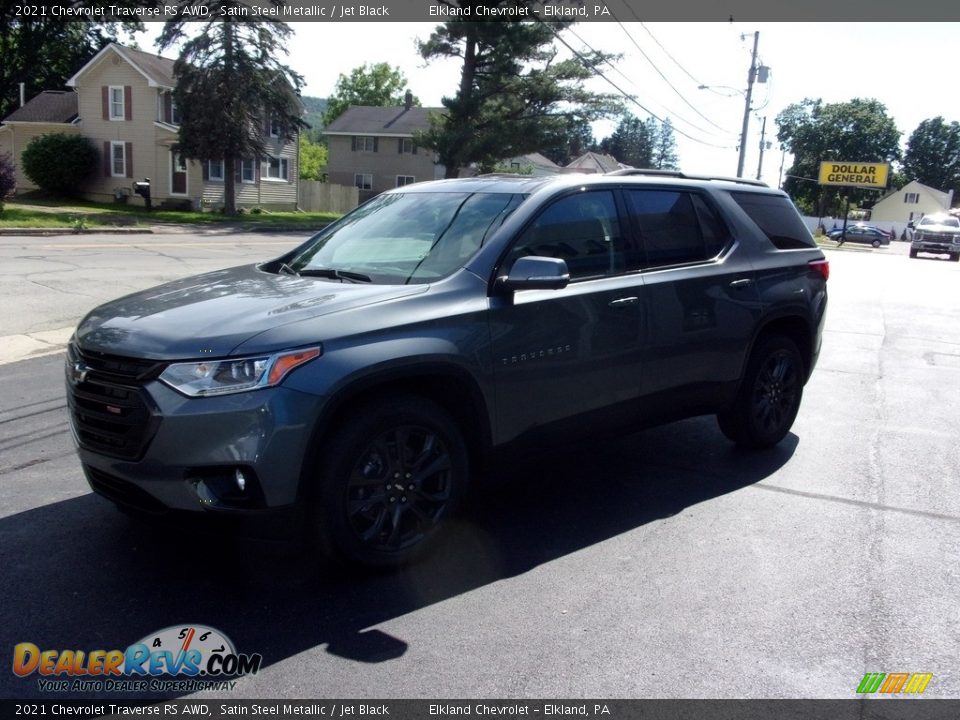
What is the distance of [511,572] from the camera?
418 centimetres

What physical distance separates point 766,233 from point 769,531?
2382mm

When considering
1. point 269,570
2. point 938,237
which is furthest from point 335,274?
point 938,237

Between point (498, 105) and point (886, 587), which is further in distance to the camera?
point (498, 105)

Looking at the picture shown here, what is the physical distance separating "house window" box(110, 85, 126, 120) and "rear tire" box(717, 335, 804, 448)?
41112 millimetres

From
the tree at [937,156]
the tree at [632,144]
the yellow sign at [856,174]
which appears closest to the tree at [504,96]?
the yellow sign at [856,174]

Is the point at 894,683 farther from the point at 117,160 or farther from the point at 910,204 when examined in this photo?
the point at 910,204

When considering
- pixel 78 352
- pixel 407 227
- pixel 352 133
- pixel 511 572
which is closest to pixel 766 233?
pixel 407 227

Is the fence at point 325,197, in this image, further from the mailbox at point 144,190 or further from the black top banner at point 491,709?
the black top banner at point 491,709

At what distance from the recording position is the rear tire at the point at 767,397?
5.98m

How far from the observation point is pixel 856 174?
82688 mm

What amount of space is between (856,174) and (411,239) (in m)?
88.1

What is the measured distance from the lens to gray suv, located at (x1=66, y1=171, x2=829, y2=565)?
11.6 ft

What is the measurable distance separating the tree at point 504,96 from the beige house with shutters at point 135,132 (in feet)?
28.2

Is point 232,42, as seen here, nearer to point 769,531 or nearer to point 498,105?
point 498,105
